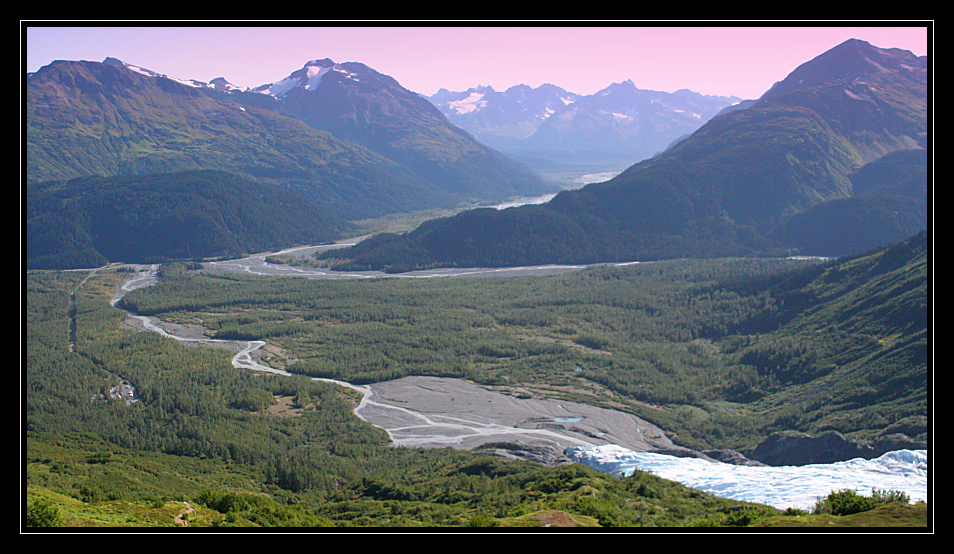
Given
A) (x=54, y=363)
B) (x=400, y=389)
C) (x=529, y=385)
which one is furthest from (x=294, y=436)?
(x=54, y=363)

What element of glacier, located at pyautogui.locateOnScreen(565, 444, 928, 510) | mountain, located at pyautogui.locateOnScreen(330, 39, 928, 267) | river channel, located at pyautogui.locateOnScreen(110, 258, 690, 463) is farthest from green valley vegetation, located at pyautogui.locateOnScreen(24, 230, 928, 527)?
mountain, located at pyautogui.locateOnScreen(330, 39, 928, 267)

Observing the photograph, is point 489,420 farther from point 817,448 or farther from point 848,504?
point 848,504

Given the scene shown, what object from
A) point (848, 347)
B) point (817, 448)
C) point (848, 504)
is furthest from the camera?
point (848, 347)

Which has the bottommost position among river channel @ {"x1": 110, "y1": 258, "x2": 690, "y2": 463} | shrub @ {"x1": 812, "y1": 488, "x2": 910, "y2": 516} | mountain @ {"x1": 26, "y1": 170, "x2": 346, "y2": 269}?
river channel @ {"x1": 110, "y1": 258, "x2": 690, "y2": 463}

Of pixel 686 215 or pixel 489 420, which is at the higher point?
pixel 686 215

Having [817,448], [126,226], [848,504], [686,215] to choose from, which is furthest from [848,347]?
[126,226]

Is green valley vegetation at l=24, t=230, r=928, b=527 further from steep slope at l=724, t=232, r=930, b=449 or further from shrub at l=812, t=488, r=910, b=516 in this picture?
shrub at l=812, t=488, r=910, b=516
